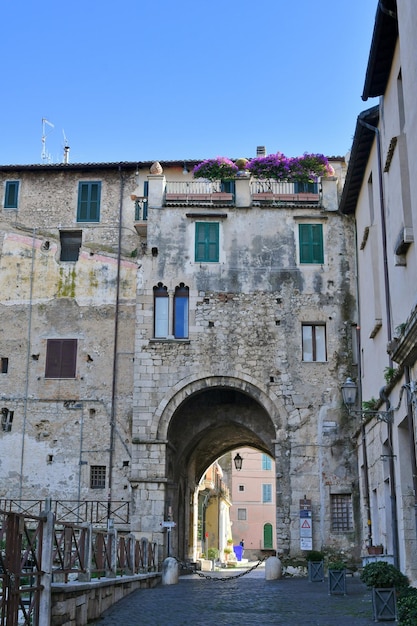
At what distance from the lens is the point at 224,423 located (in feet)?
87.2

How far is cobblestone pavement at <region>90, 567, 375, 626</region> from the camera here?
11750 mm

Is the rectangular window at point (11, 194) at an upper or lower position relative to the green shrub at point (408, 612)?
upper

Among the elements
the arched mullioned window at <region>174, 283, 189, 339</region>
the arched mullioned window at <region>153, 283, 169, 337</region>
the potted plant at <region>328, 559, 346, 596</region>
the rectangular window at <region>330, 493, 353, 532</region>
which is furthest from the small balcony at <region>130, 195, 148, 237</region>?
the potted plant at <region>328, 559, 346, 596</region>

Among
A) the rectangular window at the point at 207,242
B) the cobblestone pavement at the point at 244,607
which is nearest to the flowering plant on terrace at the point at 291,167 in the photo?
the rectangular window at the point at 207,242

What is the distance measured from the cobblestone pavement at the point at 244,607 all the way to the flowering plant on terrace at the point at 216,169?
41.9 feet

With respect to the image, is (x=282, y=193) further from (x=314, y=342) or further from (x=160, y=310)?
(x=160, y=310)

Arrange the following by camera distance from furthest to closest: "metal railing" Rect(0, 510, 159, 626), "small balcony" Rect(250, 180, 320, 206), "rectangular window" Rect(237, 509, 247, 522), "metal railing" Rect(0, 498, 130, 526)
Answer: "rectangular window" Rect(237, 509, 247, 522), "small balcony" Rect(250, 180, 320, 206), "metal railing" Rect(0, 498, 130, 526), "metal railing" Rect(0, 510, 159, 626)

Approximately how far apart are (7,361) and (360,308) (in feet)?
35.7

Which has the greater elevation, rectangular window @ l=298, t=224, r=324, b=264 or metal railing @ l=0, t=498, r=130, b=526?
rectangular window @ l=298, t=224, r=324, b=264

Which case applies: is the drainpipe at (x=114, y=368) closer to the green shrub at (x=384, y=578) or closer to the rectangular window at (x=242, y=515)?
the green shrub at (x=384, y=578)

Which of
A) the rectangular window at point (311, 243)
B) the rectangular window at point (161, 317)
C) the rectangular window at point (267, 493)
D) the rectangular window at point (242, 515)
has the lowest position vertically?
the rectangular window at point (242, 515)

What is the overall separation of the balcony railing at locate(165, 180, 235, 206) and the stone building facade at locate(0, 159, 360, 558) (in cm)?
6

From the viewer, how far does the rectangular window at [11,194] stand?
26.6 meters

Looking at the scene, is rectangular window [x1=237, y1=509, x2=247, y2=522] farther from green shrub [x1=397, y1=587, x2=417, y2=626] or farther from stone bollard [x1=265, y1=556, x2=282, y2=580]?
green shrub [x1=397, y1=587, x2=417, y2=626]
